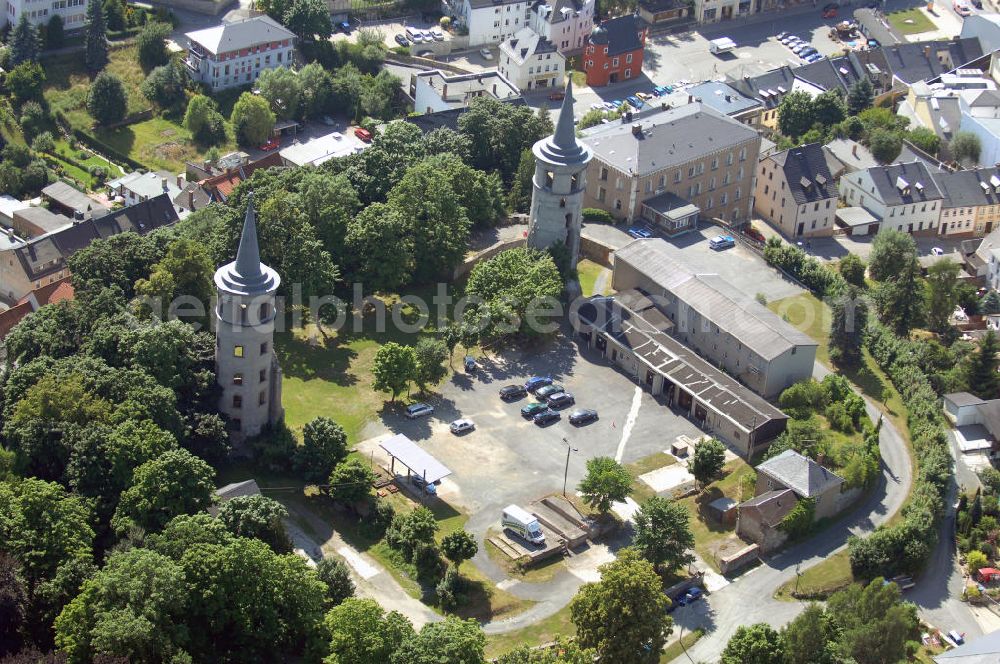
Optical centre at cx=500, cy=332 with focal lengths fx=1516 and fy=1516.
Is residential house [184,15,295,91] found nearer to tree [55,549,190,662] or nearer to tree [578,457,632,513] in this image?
tree [578,457,632,513]

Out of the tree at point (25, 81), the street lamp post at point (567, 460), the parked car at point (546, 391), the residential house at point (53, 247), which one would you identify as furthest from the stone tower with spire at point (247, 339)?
the tree at point (25, 81)

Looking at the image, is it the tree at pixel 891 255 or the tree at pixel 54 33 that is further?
the tree at pixel 54 33

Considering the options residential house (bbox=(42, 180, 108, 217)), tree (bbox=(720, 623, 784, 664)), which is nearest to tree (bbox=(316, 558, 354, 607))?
tree (bbox=(720, 623, 784, 664))

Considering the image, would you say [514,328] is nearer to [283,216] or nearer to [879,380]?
[283,216]

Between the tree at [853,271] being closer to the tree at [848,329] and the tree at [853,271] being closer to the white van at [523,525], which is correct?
the tree at [848,329]

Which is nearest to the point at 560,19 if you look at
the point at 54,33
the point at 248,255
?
the point at 54,33

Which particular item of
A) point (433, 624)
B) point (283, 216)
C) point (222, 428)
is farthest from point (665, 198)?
point (433, 624)
